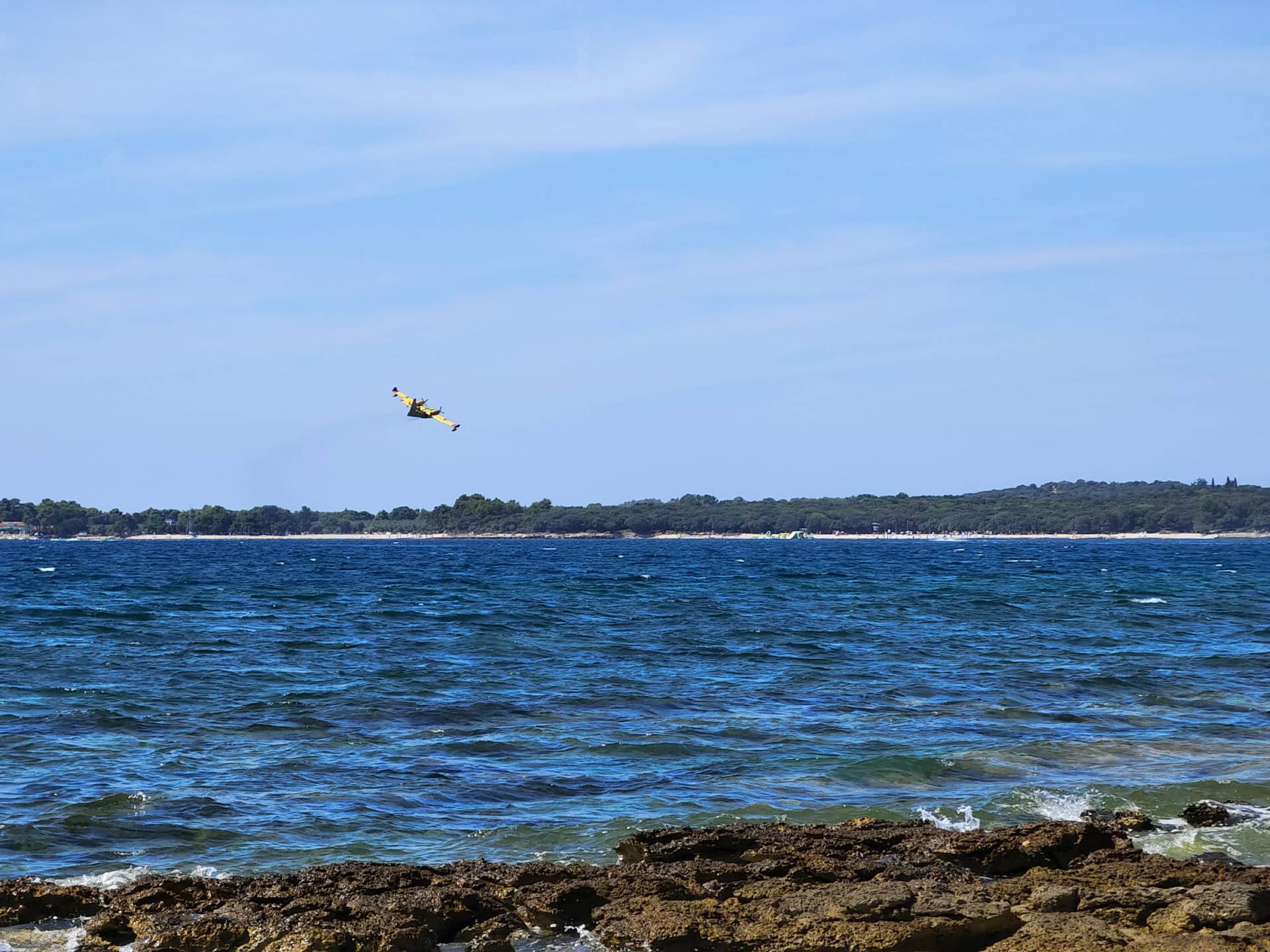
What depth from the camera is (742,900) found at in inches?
400

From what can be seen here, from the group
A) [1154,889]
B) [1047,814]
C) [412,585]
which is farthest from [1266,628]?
[412,585]

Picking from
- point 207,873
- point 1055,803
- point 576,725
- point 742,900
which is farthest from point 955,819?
point 576,725

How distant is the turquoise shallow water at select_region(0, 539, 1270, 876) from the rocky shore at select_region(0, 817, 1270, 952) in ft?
→ 5.33

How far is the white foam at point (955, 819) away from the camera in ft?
44.6

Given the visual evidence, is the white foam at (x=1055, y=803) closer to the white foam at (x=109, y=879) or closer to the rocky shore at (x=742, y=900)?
the rocky shore at (x=742, y=900)

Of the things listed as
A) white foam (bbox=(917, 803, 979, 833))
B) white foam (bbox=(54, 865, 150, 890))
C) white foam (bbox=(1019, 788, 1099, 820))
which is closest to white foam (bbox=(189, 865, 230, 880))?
white foam (bbox=(54, 865, 150, 890))

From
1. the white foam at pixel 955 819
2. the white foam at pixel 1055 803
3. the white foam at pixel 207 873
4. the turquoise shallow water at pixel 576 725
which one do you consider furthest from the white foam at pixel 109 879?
the white foam at pixel 1055 803

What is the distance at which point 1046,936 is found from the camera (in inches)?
353

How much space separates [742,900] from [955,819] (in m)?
4.50

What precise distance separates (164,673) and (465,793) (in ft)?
46.9

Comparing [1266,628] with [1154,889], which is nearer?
[1154,889]

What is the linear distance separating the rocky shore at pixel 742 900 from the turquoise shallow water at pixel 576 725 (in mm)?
1625

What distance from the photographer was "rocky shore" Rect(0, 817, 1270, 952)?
9172 millimetres

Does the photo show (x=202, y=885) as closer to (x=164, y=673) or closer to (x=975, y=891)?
(x=975, y=891)
